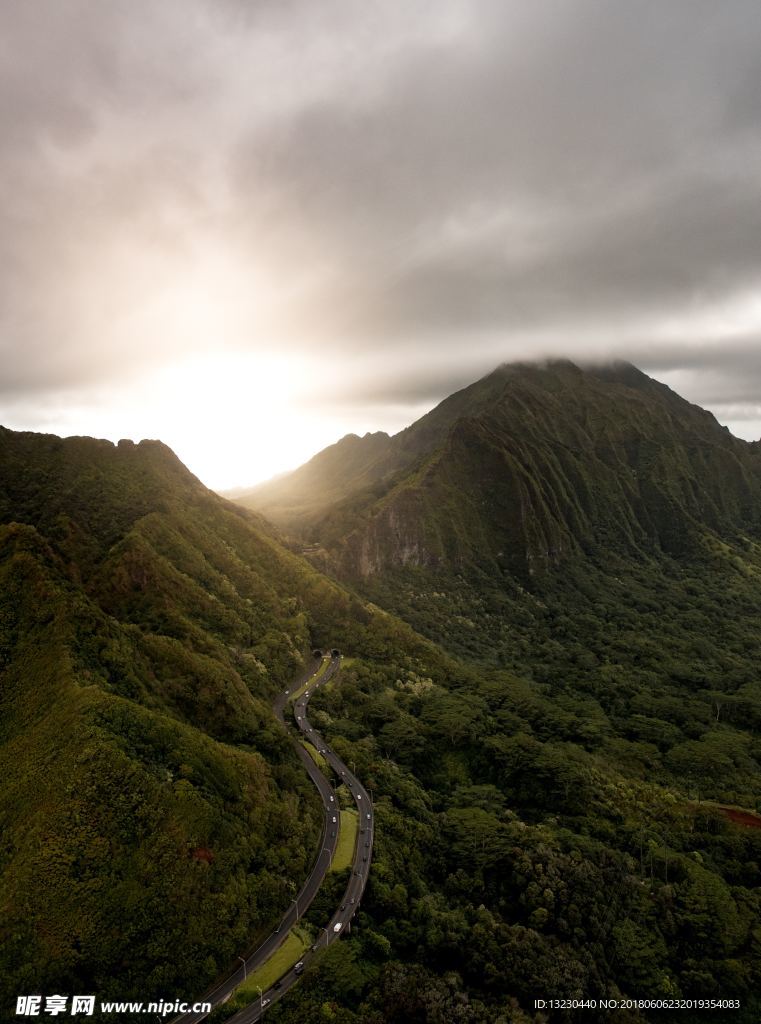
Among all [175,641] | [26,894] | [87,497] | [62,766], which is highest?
[87,497]

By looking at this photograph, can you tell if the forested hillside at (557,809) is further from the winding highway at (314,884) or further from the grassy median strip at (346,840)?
the grassy median strip at (346,840)

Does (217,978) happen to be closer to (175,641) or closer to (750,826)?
(175,641)

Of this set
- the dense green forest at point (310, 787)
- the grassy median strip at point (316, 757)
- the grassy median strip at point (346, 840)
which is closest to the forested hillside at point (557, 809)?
the dense green forest at point (310, 787)

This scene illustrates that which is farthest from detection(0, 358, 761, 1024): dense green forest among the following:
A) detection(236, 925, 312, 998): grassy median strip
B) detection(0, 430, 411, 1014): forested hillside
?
detection(236, 925, 312, 998): grassy median strip

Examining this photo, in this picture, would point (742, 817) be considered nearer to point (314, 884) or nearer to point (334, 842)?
point (334, 842)

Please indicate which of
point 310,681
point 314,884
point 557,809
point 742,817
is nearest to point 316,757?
point 314,884

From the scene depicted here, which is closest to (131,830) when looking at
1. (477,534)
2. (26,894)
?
A: (26,894)
